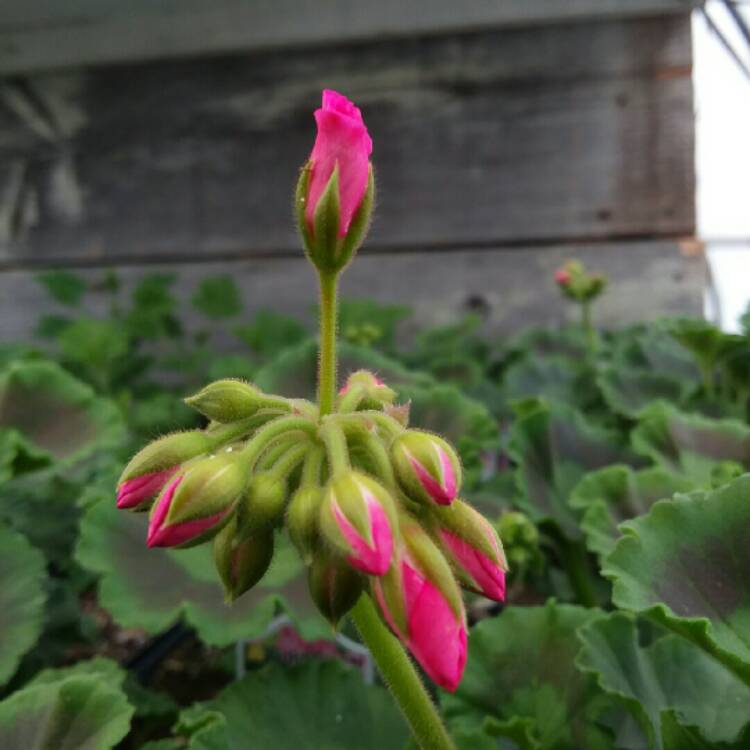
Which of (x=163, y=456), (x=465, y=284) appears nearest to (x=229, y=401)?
(x=163, y=456)

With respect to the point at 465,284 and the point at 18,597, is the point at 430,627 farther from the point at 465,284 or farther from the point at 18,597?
the point at 465,284

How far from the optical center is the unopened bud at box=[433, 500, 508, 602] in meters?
0.39

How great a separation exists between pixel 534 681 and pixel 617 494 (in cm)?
25

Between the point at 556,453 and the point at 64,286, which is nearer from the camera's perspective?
the point at 556,453

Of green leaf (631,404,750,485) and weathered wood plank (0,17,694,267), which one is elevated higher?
weathered wood plank (0,17,694,267)

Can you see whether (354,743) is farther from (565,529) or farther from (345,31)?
(345,31)

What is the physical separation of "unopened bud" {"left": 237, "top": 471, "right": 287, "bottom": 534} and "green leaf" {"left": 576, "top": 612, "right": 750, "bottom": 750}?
12.7 inches

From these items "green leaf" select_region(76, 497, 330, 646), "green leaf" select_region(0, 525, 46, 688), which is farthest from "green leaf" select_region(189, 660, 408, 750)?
"green leaf" select_region(0, 525, 46, 688)

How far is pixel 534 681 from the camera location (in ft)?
2.27

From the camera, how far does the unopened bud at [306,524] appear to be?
0.38 metres

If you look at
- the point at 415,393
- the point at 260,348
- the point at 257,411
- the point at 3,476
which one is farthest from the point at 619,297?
the point at 257,411

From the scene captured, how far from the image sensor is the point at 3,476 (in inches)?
32.7

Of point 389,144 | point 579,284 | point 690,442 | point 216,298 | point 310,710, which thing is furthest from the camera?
point 389,144

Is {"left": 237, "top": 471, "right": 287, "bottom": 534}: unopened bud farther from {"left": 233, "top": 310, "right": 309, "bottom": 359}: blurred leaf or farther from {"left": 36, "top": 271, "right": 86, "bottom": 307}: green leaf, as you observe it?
{"left": 36, "top": 271, "right": 86, "bottom": 307}: green leaf
